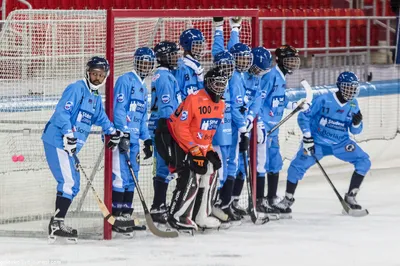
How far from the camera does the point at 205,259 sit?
19.0 ft

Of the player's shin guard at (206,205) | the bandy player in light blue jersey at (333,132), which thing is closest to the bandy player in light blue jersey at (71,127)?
the player's shin guard at (206,205)

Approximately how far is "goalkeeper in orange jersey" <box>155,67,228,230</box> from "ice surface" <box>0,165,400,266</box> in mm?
220

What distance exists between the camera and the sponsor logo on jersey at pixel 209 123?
21.1ft

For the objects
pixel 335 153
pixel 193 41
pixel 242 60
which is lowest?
pixel 335 153

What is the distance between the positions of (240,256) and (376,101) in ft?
13.7

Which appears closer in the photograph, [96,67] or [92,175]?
[96,67]

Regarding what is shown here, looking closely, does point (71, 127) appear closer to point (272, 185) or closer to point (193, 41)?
point (193, 41)

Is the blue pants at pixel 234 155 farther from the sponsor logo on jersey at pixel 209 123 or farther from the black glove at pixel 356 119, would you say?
the black glove at pixel 356 119

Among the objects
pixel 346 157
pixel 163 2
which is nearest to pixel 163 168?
pixel 346 157

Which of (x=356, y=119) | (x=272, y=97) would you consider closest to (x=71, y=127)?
(x=272, y=97)

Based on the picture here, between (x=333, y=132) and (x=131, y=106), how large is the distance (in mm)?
1685

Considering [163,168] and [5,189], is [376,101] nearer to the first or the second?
[163,168]

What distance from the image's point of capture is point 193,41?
6.74 meters

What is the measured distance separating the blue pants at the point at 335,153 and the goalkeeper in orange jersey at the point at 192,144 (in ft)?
3.51
